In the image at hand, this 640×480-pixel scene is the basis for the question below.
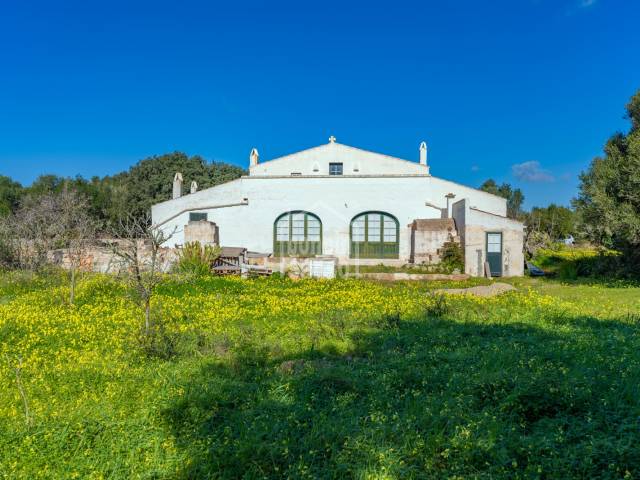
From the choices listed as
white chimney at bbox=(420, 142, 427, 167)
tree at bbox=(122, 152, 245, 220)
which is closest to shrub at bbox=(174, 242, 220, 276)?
white chimney at bbox=(420, 142, 427, 167)

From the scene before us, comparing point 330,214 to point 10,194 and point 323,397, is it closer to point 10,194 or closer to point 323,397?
point 323,397

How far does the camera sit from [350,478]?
3195mm

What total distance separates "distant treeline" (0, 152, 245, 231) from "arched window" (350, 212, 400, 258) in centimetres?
2409

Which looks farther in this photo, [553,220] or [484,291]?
[553,220]

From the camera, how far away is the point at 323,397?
4.52 meters

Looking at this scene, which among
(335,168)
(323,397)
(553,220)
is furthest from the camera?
(553,220)

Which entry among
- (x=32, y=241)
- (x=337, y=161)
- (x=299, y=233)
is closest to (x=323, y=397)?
(x=32, y=241)

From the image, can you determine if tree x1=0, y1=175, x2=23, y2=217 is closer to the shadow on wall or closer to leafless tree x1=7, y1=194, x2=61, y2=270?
leafless tree x1=7, y1=194, x2=61, y2=270

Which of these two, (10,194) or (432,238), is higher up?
(10,194)

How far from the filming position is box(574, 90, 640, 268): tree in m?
13.9

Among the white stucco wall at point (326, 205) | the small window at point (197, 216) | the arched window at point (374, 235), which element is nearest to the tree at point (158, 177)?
the small window at point (197, 216)

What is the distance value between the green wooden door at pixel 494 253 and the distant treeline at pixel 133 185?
103 ft

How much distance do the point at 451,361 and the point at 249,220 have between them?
62.1ft

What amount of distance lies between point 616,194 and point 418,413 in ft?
48.0
